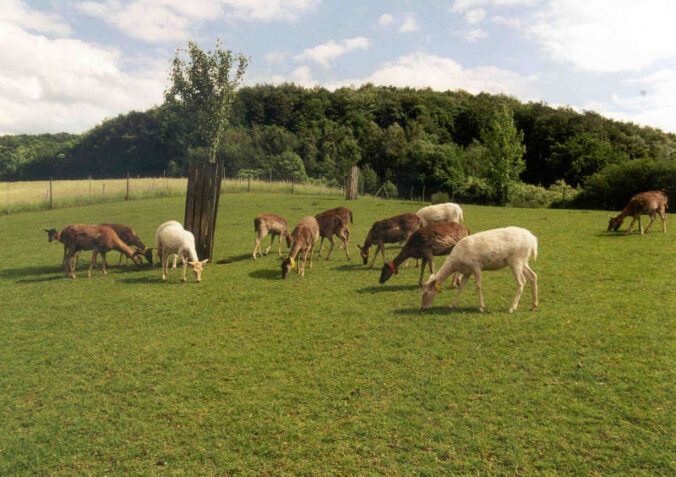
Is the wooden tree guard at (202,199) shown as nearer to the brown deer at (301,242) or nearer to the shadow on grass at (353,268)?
the brown deer at (301,242)

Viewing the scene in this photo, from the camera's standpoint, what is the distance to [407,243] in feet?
36.6

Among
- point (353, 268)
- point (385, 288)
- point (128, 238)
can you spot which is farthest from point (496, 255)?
point (128, 238)

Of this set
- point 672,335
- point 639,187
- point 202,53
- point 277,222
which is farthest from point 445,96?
point 672,335

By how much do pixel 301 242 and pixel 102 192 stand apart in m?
31.5

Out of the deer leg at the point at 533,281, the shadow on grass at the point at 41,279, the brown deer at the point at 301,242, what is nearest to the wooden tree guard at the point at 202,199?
the brown deer at the point at 301,242

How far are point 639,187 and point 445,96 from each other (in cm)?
6552

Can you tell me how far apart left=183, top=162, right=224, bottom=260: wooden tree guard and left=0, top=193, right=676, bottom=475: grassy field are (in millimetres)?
2932

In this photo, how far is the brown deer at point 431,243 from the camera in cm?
1087

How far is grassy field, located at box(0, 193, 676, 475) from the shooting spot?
4887 mm

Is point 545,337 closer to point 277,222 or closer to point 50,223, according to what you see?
point 277,222

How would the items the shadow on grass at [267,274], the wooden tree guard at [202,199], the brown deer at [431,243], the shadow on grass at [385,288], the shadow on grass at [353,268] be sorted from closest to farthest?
the brown deer at [431,243], the shadow on grass at [385,288], the shadow on grass at [267,274], the shadow on grass at [353,268], the wooden tree guard at [202,199]

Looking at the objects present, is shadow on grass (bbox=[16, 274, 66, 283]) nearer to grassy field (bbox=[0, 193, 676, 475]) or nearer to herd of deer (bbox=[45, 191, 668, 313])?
herd of deer (bbox=[45, 191, 668, 313])

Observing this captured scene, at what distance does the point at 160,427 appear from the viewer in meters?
5.50

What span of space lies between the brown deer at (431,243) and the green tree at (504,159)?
34856 millimetres
